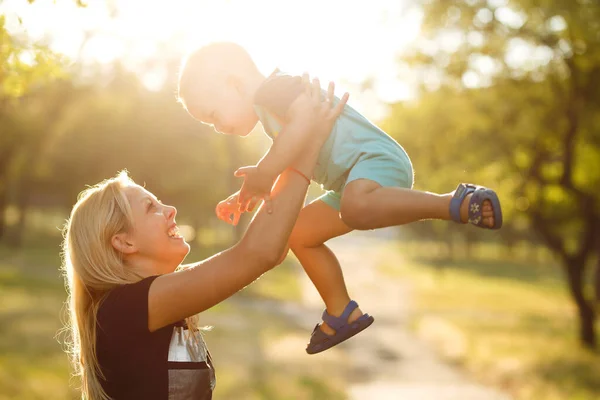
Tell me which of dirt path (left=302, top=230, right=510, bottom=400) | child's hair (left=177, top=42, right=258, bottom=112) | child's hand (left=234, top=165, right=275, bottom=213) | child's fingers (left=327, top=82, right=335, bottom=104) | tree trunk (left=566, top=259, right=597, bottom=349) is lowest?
dirt path (left=302, top=230, right=510, bottom=400)

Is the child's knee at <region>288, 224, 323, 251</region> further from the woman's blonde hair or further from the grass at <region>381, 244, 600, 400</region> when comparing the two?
the grass at <region>381, 244, 600, 400</region>

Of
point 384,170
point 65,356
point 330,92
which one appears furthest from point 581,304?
point 330,92

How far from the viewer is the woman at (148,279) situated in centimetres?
240

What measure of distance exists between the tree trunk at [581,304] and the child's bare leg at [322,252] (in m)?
15.8

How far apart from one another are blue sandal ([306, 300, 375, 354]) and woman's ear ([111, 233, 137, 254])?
74cm

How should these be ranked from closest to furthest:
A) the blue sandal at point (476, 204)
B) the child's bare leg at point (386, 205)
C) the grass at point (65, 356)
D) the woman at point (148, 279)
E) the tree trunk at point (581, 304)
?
the blue sandal at point (476, 204) < the child's bare leg at point (386, 205) < the woman at point (148, 279) < the grass at point (65, 356) < the tree trunk at point (581, 304)

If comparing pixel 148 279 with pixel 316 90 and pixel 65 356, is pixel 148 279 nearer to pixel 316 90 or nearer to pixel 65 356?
pixel 316 90

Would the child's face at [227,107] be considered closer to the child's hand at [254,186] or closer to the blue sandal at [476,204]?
the child's hand at [254,186]

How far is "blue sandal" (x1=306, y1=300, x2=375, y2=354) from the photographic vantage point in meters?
2.65

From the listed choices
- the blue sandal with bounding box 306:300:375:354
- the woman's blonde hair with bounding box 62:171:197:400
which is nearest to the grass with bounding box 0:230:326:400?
the woman's blonde hair with bounding box 62:171:197:400

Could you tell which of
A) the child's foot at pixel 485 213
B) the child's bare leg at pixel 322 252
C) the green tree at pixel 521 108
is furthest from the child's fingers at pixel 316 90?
the green tree at pixel 521 108

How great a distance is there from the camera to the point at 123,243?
265 centimetres

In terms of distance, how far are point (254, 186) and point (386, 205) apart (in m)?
0.44

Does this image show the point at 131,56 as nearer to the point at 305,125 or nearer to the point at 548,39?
the point at 548,39
